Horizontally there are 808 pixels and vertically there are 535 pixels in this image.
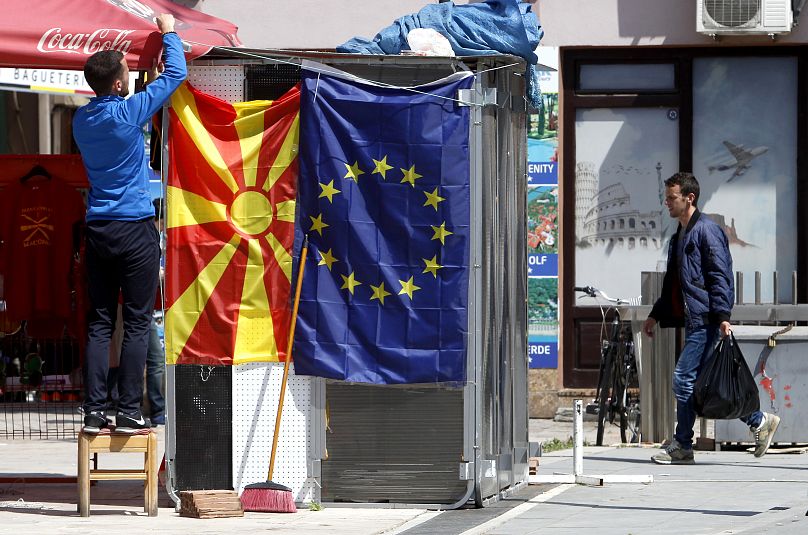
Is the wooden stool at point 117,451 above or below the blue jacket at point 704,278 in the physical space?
below

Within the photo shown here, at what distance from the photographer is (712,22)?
53.2ft

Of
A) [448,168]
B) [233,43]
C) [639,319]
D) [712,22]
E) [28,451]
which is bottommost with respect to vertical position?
[28,451]

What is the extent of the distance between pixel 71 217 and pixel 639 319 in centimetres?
488

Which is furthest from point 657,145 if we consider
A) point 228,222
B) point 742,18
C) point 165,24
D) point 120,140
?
point 120,140

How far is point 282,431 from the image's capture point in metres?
9.21

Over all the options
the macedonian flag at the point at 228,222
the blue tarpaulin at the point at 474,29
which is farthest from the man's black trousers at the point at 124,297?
the blue tarpaulin at the point at 474,29

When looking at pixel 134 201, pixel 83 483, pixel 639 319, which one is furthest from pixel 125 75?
pixel 639 319

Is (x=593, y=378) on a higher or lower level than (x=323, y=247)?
lower

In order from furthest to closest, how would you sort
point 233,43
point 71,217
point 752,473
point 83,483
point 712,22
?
point 712,22, point 752,473, point 71,217, point 233,43, point 83,483

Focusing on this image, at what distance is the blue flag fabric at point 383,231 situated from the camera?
9.09 m

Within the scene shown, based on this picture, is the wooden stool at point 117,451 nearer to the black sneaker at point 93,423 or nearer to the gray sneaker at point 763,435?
the black sneaker at point 93,423

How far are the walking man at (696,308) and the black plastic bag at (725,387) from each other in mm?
103

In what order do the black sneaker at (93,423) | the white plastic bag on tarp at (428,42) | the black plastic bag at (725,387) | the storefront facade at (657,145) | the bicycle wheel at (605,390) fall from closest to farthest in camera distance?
the black sneaker at (93,423) → the white plastic bag on tarp at (428,42) → the black plastic bag at (725,387) → the bicycle wheel at (605,390) → the storefront facade at (657,145)

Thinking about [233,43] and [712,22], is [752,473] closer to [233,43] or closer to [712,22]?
[233,43]
